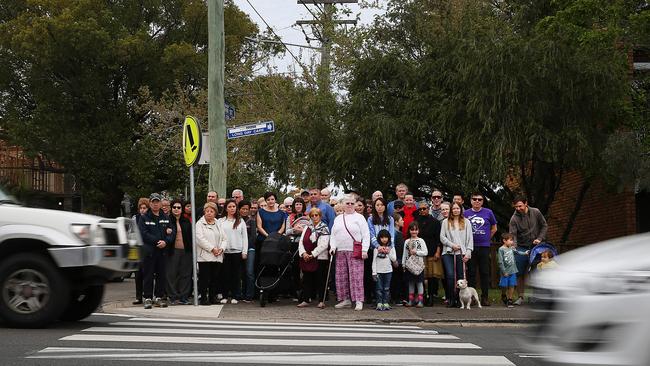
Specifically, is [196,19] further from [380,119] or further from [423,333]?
[423,333]

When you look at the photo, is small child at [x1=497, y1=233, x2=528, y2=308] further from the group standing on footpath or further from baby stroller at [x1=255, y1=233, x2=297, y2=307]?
baby stroller at [x1=255, y1=233, x2=297, y2=307]

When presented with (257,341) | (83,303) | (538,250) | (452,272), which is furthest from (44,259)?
(538,250)

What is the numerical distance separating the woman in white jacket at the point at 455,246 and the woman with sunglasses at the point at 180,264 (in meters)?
4.15

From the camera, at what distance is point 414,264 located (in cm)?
1480

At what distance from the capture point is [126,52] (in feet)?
120

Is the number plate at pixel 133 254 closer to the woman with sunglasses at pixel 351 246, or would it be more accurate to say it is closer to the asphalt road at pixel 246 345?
the asphalt road at pixel 246 345

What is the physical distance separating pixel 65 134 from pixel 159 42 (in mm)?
5521

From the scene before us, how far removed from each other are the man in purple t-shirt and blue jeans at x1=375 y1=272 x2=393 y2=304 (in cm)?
181

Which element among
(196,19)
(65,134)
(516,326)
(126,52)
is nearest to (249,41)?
(196,19)

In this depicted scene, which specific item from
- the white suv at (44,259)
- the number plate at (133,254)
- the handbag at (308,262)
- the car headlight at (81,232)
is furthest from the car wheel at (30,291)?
the handbag at (308,262)

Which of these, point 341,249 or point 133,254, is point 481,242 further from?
point 133,254

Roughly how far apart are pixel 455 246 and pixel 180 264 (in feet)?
14.6

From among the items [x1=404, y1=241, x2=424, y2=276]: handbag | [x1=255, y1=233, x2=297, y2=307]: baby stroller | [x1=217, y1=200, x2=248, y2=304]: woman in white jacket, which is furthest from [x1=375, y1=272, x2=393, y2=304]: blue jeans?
[x1=217, y1=200, x2=248, y2=304]: woman in white jacket

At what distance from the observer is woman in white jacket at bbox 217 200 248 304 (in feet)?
49.6
